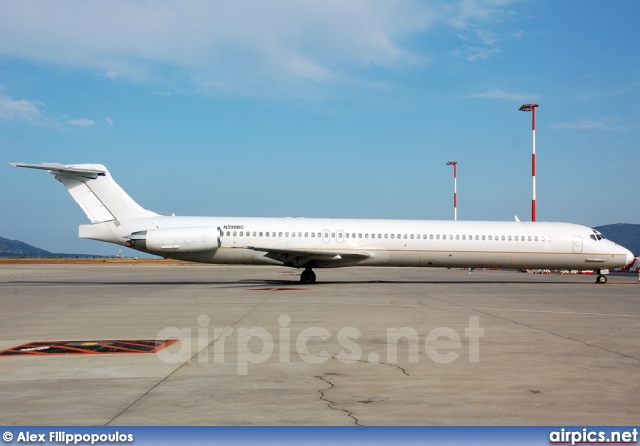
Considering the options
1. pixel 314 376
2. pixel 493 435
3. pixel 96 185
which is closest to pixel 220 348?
pixel 314 376

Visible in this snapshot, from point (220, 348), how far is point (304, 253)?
15.2 metres

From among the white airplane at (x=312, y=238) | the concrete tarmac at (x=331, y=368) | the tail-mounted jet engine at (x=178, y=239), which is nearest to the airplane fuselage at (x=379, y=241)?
the white airplane at (x=312, y=238)

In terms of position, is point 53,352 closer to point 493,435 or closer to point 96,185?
point 493,435

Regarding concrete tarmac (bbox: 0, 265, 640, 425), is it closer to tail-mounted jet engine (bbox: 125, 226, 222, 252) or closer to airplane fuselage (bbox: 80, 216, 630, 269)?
tail-mounted jet engine (bbox: 125, 226, 222, 252)

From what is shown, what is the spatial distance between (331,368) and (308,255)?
17.1m

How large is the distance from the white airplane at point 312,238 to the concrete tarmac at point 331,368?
33.8 ft

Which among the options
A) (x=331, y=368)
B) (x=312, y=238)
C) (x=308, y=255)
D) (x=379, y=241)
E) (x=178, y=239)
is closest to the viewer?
(x=331, y=368)

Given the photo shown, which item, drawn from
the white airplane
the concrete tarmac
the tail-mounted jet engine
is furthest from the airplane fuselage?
the concrete tarmac

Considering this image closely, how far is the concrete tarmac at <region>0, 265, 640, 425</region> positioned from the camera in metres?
5.58

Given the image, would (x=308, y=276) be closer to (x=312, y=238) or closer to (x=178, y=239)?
(x=312, y=238)

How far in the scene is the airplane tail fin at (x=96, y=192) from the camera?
85.3 feet

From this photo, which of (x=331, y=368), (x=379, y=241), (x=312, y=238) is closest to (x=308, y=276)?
(x=312, y=238)

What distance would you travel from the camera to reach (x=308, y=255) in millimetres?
24812

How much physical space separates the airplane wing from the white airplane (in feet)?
0.16
